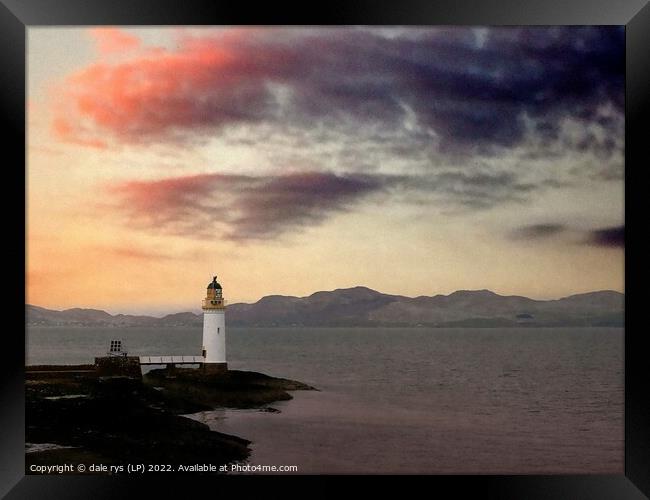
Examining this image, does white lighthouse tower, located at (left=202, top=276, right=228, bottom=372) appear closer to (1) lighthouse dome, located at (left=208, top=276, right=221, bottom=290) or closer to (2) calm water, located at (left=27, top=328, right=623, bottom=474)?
(1) lighthouse dome, located at (left=208, top=276, right=221, bottom=290)

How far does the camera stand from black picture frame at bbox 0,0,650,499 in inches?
302

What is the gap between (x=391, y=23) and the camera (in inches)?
304

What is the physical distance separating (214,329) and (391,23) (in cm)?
526

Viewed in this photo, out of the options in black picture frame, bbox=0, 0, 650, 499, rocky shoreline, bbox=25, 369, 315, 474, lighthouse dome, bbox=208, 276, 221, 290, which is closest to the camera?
black picture frame, bbox=0, 0, 650, 499

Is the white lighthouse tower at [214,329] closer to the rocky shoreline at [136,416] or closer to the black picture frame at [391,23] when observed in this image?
the rocky shoreline at [136,416]

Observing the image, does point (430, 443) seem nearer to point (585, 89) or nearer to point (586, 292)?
point (586, 292)

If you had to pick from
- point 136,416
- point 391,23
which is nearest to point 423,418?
point 136,416

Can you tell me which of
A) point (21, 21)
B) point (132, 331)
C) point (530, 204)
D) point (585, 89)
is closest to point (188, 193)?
point (132, 331)

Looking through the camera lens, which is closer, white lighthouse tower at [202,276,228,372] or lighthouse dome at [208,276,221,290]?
lighthouse dome at [208,276,221,290]

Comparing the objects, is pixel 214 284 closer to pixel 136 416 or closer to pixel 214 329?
pixel 214 329

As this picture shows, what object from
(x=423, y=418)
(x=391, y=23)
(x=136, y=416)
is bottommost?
(x=423, y=418)

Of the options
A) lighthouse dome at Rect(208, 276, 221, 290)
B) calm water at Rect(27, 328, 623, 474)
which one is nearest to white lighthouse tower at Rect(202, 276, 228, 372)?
lighthouse dome at Rect(208, 276, 221, 290)

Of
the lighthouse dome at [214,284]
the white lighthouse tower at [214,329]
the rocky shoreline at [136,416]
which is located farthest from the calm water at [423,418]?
the lighthouse dome at [214,284]

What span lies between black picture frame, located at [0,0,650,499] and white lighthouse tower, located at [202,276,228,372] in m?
2.75
